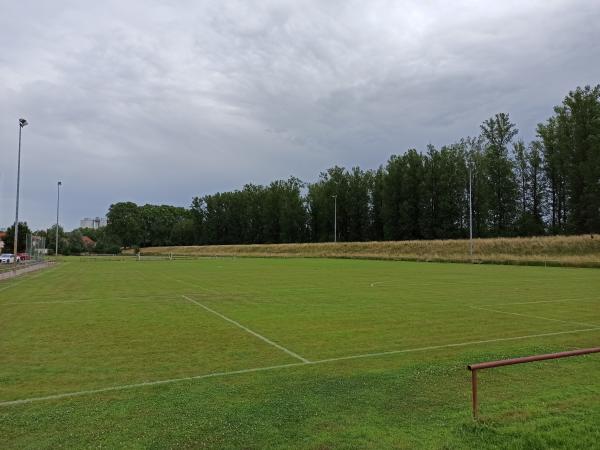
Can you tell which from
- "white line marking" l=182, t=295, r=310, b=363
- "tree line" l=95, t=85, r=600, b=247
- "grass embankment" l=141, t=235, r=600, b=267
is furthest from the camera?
"tree line" l=95, t=85, r=600, b=247

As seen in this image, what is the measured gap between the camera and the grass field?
514 centimetres

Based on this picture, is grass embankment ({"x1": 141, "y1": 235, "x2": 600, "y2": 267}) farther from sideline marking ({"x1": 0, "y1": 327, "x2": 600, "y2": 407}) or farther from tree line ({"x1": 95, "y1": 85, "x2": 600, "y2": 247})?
sideline marking ({"x1": 0, "y1": 327, "x2": 600, "y2": 407})

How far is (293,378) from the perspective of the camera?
7465mm

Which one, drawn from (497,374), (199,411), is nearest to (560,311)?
(497,374)

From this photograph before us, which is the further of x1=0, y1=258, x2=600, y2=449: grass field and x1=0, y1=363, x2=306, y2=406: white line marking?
x1=0, y1=363, x2=306, y2=406: white line marking

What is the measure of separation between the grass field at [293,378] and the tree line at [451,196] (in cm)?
7143

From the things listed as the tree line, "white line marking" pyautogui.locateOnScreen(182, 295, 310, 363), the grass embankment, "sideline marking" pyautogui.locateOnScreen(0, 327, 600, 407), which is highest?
the tree line

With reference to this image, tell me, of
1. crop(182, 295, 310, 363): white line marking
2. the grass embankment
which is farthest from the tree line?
crop(182, 295, 310, 363): white line marking

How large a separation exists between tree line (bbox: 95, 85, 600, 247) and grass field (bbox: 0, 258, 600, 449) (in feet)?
234

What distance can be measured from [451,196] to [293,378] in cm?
9460

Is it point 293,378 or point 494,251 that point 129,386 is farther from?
point 494,251

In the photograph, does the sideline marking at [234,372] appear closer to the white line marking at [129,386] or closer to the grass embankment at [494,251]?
the white line marking at [129,386]

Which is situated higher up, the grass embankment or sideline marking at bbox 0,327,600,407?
the grass embankment

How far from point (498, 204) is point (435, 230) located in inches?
527
